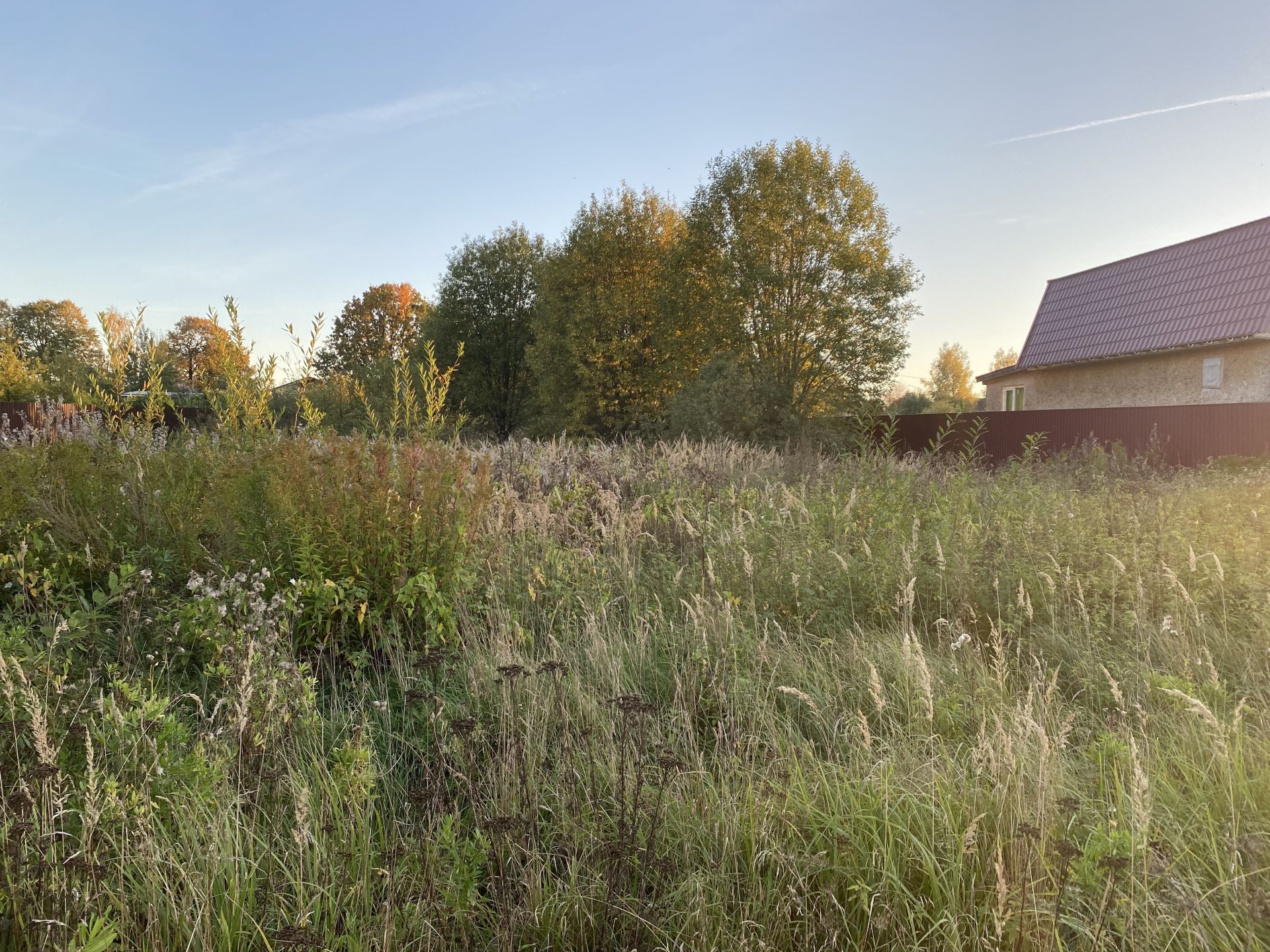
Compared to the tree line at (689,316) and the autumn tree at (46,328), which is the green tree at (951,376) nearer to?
the tree line at (689,316)

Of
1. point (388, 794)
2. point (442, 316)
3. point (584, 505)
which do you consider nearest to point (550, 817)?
point (388, 794)

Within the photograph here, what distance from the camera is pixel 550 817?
254cm

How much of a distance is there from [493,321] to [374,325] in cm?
1817

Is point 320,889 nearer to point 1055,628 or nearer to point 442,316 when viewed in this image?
point 1055,628

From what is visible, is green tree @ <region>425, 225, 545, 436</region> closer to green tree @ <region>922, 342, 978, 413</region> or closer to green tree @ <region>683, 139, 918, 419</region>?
green tree @ <region>683, 139, 918, 419</region>

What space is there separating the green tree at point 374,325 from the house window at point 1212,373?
3505 centimetres

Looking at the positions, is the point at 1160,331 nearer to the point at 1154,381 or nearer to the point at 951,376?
the point at 1154,381

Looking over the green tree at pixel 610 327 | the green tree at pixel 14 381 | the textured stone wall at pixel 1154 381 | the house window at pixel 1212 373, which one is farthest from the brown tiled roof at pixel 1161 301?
the green tree at pixel 14 381

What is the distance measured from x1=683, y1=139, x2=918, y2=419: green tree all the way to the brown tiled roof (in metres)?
5.81

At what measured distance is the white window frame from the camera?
19.8 meters

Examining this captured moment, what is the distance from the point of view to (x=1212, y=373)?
20.0 meters

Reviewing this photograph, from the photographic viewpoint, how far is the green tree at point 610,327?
26.5 metres

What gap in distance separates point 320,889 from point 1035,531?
489cm

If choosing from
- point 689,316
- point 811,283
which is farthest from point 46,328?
point 811,283
